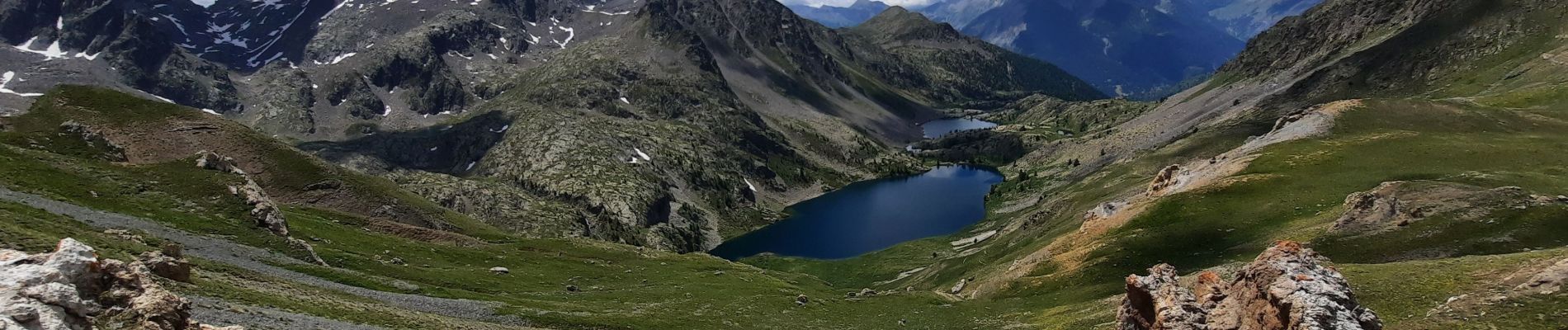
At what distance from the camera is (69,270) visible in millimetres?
21406

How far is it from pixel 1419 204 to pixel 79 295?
69.3m

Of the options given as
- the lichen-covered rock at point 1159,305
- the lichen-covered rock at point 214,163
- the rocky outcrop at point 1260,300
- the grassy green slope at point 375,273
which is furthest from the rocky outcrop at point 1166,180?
the lichen-covered rock at point 214,163

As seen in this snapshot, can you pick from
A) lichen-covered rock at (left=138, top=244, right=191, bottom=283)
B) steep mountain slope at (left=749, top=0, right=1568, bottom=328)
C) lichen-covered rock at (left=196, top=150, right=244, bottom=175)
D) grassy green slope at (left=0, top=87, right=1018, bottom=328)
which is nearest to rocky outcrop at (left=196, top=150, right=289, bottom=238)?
lichen-covered rock at (left=196, top=150, right=244, bottom=175)

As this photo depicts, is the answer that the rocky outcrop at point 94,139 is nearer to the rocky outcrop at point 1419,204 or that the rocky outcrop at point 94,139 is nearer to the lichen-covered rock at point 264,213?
the lichen-covered rock at point 264,213

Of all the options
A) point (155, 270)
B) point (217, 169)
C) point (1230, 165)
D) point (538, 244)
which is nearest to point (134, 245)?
point (155, 270)

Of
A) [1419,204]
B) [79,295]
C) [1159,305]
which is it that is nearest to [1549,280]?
[1159,305]

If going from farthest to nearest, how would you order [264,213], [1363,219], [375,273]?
[264,213]
[375,273]
[1363,219]

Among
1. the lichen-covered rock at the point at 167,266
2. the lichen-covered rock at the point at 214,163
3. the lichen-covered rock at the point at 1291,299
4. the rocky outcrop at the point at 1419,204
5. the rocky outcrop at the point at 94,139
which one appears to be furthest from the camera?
the rocky outcrop at the point at 94,139

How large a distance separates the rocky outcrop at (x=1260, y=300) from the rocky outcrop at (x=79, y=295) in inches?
1354

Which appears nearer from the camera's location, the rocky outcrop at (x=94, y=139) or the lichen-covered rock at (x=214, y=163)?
the lichen-covered rock at (x=214, y=163)

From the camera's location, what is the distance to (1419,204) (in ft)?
162

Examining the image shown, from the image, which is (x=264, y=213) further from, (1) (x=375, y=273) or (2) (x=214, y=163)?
(2) (x=214, y=163)

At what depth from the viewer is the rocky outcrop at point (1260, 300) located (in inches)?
944

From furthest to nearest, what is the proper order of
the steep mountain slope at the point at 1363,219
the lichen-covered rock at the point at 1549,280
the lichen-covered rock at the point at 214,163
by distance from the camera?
the lichen-covered rock at the point at 214,163
the steep mountain slope at the point at 1363,219
the lichen-covered rock at the point at 1549,280
